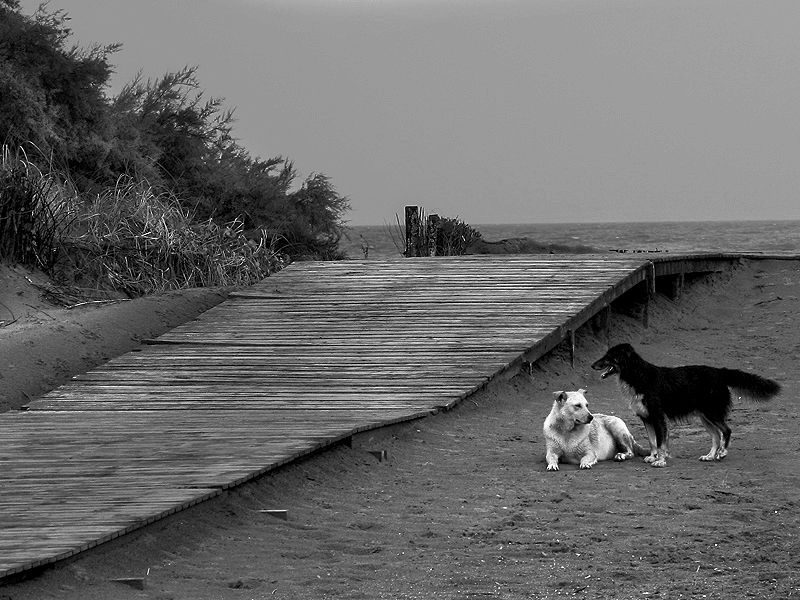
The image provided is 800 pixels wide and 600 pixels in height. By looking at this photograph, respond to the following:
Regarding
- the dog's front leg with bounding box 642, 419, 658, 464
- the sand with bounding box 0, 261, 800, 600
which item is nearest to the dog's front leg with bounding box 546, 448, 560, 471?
the sand with bounding box 0, 261, 800, 600

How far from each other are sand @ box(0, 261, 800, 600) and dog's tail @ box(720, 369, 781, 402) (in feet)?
1.58

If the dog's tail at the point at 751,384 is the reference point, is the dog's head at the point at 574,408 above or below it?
below

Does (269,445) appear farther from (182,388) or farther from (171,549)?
(182,388)

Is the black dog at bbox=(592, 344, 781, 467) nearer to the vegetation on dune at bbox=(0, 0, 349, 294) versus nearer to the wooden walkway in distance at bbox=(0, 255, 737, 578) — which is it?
the wooden walkway in distance at bbox=(0, 255, 737, 578)

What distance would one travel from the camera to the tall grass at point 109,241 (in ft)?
47.6

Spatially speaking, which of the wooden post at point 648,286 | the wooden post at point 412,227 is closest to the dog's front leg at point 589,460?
the wooden post at point 648,286

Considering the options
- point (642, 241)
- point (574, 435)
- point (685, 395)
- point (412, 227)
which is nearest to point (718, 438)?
point (685, 395)

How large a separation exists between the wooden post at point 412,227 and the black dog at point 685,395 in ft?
43.0

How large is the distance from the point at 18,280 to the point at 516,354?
6.25 meters

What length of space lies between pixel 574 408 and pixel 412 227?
1337cm

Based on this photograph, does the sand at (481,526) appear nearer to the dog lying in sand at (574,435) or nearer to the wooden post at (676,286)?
the dog lying in sand at (574,435)

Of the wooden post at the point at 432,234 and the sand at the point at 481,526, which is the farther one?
the wooden post at the point at 432,234

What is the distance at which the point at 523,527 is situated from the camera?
6.79 m

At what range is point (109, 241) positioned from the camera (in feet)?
51.7
